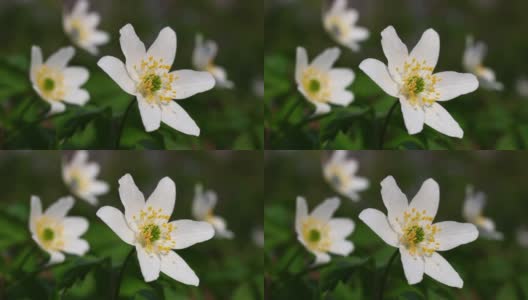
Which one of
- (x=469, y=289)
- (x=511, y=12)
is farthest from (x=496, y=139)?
(x=511, y=12)

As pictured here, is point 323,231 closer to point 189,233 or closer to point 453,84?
point 189,233

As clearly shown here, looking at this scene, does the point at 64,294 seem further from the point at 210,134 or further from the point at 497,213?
the point at 497,213

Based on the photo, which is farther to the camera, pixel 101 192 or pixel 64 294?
pixel 101 192

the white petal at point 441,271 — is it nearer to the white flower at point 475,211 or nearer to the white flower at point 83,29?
the white flower at point 475,211

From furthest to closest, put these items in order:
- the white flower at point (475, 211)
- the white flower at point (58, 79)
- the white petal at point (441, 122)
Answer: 1. the white flower at point (475, 211)
2. the white flower at point (58, 79)
3. the white petal at point (441, 122)

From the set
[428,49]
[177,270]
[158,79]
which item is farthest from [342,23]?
[177,270]

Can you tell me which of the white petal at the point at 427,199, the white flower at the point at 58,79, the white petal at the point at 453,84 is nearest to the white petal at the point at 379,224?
the white petal at the point at 427,199
